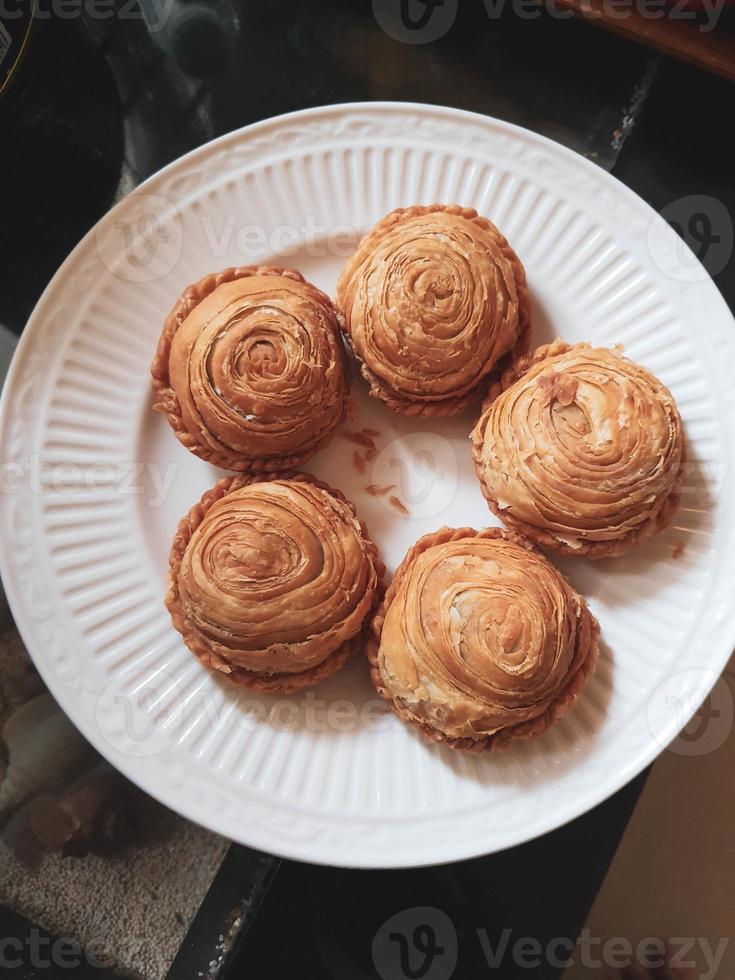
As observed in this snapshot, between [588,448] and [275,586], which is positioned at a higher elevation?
[588,448]

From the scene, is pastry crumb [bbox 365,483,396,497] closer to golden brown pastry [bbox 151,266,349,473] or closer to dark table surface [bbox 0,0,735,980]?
golden brown pastry [bbox 151,266,349,473]

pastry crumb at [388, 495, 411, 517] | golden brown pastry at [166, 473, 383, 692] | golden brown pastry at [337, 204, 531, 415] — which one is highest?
golden brown pastry at [337, 204, 531, 415]

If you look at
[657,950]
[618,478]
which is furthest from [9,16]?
[657,950]

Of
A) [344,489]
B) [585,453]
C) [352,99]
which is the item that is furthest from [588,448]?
[352,99]

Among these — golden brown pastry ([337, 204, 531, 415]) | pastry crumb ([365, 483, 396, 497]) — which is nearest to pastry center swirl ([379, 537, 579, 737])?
pastry crumb ([365, 483, 396, 497])

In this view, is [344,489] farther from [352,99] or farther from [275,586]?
[352,99]

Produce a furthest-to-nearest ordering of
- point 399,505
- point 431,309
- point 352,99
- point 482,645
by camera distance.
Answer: point 352,99 → point 399,505 → point 431,309 → point 482,645

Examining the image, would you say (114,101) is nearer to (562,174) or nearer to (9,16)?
(9,16)
